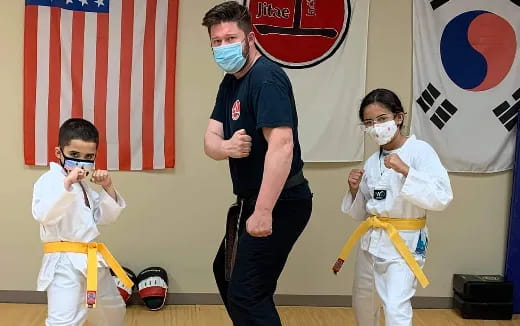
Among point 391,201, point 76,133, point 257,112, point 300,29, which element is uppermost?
point 300,29

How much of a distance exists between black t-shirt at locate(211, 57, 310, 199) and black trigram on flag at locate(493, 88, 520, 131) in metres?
2.22

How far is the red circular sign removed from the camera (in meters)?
4.20

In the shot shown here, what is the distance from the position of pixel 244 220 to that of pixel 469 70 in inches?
93.5

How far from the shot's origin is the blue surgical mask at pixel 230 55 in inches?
103

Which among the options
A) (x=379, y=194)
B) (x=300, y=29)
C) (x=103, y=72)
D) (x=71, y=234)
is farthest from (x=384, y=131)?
(x=103, y=72)

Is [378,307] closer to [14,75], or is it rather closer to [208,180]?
[208,180]

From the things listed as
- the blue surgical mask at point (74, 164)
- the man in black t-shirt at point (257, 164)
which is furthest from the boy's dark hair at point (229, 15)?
the blue surgical mask at point (74, 164)

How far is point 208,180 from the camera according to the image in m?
4.34

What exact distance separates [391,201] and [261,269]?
2.71ft

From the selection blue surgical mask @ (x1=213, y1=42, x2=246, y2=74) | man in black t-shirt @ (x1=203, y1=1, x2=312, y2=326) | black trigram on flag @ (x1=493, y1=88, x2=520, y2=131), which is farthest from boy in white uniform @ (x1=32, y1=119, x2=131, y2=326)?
black trigram on flag @ (x1=493, y1=88, x2=520, y2=131)

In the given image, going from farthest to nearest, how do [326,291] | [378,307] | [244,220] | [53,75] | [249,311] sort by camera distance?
[326,291]
[53,75]
[378,307]
[244,220]
[249,311]

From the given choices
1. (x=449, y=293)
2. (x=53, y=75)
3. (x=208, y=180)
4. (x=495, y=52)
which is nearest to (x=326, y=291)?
(x=449, y=293)

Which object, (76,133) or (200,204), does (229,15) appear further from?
(200,204)

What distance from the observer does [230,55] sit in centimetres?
261
